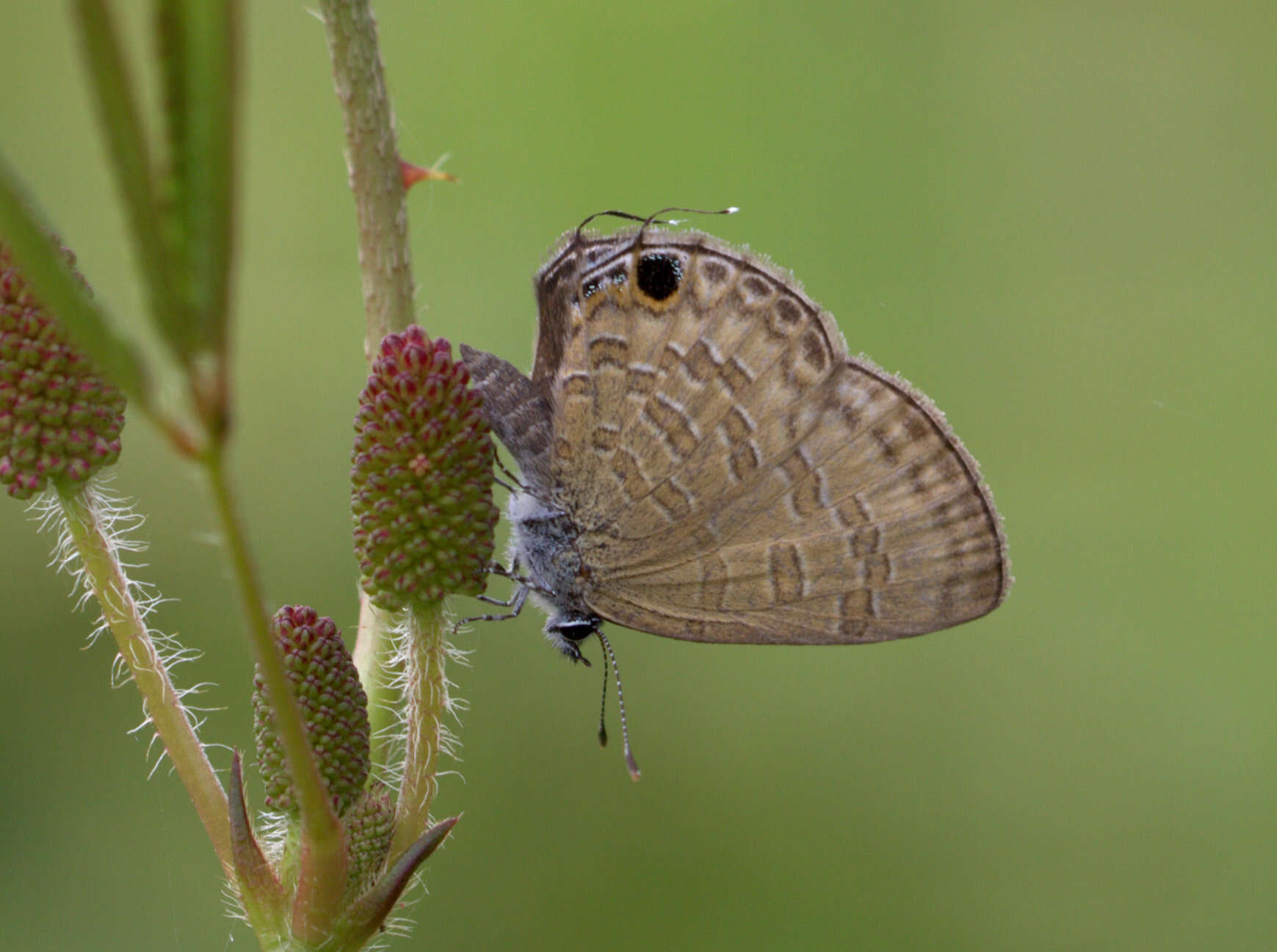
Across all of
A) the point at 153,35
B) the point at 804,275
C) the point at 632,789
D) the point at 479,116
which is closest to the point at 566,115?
the point at 479,116

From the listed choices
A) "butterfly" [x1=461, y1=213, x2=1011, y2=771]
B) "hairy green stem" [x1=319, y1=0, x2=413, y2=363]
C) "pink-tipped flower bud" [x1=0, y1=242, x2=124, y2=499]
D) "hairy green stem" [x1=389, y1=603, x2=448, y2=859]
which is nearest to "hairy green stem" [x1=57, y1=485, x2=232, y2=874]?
"pink-tipped flower bud" [x1=0, y1=242, x2=124, y2=499]

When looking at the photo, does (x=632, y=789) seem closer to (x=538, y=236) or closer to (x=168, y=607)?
(x=168, y=607)

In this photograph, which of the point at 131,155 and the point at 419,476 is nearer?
the point at 131,155

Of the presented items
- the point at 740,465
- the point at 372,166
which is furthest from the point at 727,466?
the point at 372,166

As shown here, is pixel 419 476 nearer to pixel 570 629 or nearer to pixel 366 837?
pixel 366 837

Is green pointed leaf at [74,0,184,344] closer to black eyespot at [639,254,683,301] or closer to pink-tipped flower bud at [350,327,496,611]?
pink-tipped flower bud at [350,327,496,611]

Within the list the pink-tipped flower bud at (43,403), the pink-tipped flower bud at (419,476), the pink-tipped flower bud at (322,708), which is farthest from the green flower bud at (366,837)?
the pink-tipped flower bud at (43,403)
